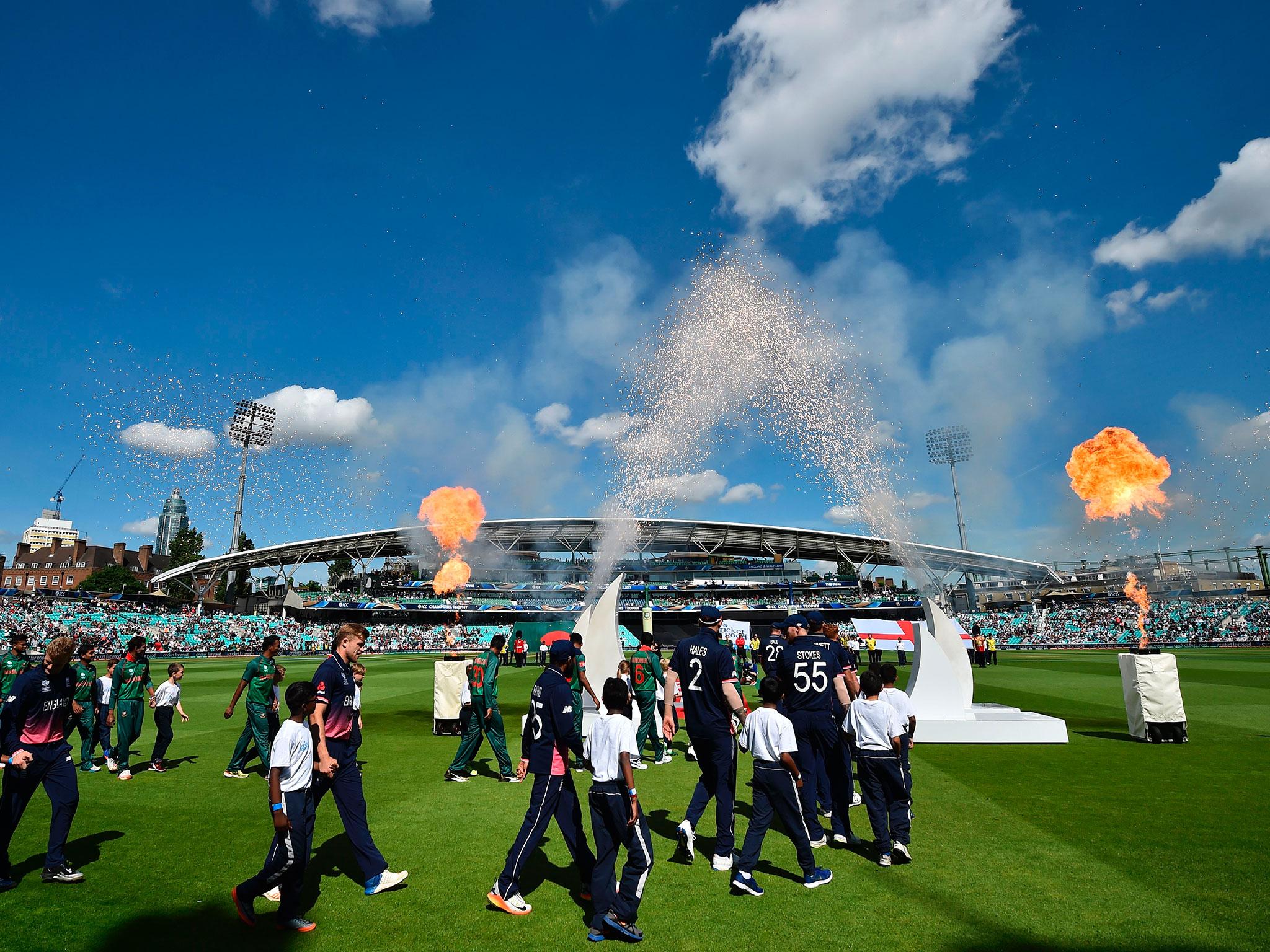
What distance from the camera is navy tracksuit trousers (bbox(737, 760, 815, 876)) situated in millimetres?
5465

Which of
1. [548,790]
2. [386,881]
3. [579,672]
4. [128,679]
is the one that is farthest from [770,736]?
[128,679]

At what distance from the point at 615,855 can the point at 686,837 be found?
1.72 metres

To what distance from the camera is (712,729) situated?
627cm

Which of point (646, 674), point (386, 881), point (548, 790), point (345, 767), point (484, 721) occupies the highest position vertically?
point (646, 674)

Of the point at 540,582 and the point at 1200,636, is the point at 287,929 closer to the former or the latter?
the point at 1200,636

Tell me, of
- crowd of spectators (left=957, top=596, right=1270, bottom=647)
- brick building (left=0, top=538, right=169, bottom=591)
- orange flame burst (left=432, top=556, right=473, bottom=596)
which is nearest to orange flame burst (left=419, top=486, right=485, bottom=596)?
orange flame burst (left=432, top=556, right=473, bottom=596)

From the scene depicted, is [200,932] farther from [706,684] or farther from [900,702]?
[900,702]

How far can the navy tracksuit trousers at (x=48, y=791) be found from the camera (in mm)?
5465

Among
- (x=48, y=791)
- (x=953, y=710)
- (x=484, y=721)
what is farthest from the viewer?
(x=953, y=710)

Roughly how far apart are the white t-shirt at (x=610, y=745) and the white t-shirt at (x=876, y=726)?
2.60 metres

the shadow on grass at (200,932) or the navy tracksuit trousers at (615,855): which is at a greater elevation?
the navy tracksuit trousers at (615,855)

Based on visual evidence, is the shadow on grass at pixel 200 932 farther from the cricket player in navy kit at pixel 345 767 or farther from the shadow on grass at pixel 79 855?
the shadow on grass at pixel 79 855

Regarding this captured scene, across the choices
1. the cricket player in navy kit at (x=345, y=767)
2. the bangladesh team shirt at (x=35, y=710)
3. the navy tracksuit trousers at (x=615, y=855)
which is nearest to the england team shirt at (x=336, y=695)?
the cricket player in navy kit at (x=345, y=767)

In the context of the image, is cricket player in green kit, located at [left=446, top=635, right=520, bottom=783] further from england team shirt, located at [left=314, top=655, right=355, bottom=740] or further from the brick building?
the brick building
